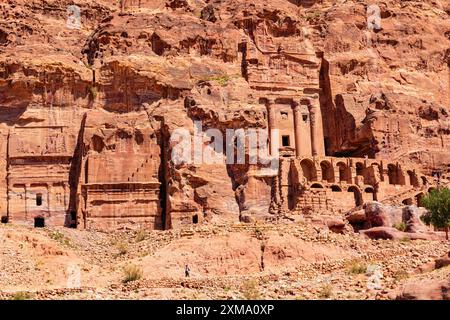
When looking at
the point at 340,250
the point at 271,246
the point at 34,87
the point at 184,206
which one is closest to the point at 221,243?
the point at 271,246

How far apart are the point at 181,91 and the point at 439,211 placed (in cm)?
2431

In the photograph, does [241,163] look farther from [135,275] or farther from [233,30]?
[135,275]

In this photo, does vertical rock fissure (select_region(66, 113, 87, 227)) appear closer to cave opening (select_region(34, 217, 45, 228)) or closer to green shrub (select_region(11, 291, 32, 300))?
cave opening (select_region(34, 217, 45, 228))

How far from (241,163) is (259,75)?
38.2 ft

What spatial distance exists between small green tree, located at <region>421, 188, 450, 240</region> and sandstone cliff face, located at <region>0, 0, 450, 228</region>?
1343cm

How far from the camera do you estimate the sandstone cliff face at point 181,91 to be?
67.1 m

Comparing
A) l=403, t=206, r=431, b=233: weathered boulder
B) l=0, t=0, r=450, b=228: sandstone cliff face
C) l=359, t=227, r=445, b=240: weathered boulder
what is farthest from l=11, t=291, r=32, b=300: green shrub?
l=403, t=206, r=431, b=233: weathered boulder

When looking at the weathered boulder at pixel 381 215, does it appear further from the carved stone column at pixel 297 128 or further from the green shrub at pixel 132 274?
the green shrub at pixel 132 274

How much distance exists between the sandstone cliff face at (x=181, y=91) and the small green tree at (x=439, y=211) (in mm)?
13432

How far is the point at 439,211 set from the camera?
56125mm

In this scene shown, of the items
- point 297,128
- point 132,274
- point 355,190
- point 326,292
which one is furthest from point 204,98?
point 326,292

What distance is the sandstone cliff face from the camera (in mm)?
67125

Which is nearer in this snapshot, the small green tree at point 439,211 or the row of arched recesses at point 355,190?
the small green tree at point 439,211

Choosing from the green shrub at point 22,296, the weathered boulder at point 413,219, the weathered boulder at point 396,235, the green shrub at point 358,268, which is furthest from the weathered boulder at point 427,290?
the weathered boulder at point 413,219
